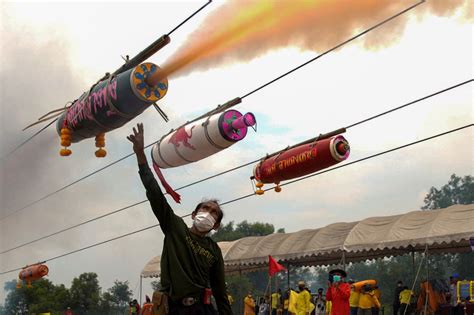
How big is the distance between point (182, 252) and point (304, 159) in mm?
13904

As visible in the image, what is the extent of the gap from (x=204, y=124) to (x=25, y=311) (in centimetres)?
4546

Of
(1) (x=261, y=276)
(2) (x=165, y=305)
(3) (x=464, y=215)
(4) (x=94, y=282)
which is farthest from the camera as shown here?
(1) (x=261, y=276)

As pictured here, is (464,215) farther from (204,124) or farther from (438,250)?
(204,124)

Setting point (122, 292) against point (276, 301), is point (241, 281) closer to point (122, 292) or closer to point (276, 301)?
point (122, 292)

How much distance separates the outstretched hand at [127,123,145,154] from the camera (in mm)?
5453

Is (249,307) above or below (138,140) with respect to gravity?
below

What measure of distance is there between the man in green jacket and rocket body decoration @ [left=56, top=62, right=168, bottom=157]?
28.3 ft

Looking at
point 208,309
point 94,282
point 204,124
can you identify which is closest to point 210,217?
point 208,309

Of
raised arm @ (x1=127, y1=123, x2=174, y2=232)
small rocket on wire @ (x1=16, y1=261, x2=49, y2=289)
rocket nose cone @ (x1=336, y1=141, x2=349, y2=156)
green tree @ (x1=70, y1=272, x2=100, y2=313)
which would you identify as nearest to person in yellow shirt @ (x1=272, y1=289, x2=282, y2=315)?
rocket nose cone @ (x1=336, y1=141, x2=349, y2=156)

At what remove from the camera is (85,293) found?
176 feet

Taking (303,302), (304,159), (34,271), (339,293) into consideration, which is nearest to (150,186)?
(339,293)

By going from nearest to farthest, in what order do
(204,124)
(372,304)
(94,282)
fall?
(204,124) → (372,304) → (94,282)

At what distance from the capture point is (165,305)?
18.0ft

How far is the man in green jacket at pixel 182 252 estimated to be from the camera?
5453 millimetres
